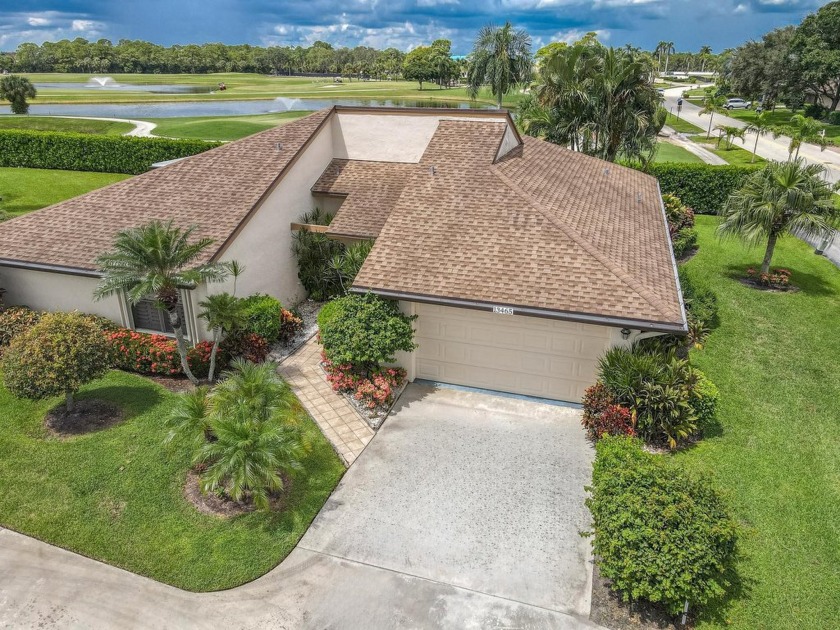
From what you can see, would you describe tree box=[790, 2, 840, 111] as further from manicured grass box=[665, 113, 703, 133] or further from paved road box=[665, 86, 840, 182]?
manicured grass box=[665, 113, 703, 133]

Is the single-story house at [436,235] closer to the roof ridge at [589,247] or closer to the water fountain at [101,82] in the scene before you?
the roof ridge at [589,247]

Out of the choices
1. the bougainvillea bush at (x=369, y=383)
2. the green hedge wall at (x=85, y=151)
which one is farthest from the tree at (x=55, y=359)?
the green hedge wall at (x=85, y=151)

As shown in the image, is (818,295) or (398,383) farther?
(818,295)

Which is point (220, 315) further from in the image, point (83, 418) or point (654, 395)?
point (654, 395)

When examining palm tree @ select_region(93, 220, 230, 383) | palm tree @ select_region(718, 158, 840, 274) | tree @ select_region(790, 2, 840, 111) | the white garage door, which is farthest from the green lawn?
tree @ select_region(790, 2, 840, 111)

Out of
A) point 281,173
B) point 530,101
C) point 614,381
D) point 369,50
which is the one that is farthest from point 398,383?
point 369,50

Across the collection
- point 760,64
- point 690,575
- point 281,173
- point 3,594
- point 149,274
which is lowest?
point 3,594

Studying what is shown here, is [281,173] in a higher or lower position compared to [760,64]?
lower

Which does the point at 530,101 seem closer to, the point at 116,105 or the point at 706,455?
the point at 706,455
